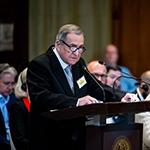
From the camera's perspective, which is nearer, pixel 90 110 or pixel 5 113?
pixel 90 110

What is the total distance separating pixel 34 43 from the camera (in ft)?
20.7

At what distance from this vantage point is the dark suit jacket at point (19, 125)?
3.58 meters

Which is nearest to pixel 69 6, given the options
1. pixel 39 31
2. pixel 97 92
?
pixel 39 31

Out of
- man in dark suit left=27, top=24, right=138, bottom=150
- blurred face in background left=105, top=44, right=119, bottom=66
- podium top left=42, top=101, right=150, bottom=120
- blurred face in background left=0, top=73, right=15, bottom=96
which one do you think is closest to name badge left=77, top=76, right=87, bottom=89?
man in dark suit left=27, top=24, right=138, bottom=150

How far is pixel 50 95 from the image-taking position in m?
2.75

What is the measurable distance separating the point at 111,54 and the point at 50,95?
378cm

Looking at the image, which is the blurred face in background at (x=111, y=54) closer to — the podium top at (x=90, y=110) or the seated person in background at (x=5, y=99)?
the seated person in background at (x=5, y=99)

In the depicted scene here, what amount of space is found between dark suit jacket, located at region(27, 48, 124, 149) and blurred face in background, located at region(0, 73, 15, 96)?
1013mm

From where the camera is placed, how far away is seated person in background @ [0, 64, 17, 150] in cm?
367

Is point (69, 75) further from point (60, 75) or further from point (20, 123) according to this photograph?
point (20, 123)

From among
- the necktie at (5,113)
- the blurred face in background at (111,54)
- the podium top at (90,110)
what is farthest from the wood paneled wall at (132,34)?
the podium top at (90,110)

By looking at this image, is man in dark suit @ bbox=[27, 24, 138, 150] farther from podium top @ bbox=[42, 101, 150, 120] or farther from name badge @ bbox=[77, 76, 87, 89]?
podium top @ bbox=[42, 101, 150, 120]

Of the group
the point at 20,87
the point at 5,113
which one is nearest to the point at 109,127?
the point at 5,113

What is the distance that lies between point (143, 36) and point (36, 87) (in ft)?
13.1
